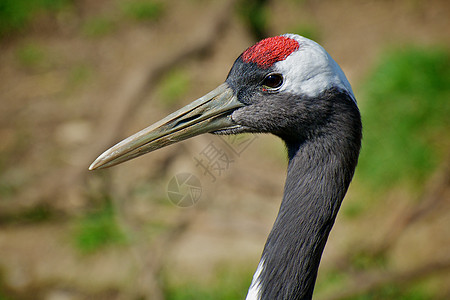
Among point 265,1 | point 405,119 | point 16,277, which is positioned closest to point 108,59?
point 265,1

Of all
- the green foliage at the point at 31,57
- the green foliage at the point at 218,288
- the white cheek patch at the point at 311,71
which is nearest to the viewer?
the white cheek patch at the point at 311,71

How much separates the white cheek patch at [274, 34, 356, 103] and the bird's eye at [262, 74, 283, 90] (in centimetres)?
4

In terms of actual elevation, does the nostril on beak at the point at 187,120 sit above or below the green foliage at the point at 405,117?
below

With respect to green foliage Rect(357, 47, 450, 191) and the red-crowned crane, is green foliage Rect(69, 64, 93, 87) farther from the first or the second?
the red-crowned crane

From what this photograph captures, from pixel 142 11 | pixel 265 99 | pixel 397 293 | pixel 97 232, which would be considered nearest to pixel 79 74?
pixel 142 11

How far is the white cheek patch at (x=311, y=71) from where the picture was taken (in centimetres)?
216

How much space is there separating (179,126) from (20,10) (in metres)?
5.23

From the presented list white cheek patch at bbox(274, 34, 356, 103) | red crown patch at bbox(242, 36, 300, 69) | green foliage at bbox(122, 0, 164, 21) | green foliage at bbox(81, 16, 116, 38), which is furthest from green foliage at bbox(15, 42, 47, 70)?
white cheek patch at bbox(274, 34, 356, 103)

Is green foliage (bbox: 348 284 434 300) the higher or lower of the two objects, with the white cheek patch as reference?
lower

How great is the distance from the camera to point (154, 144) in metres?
2.35

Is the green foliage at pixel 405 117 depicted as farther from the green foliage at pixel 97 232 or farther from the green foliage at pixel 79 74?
the green foliage at pixel 79 74

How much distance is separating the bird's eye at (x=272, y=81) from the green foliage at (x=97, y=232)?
109 inches

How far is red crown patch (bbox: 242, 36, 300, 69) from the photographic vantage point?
2191mm
